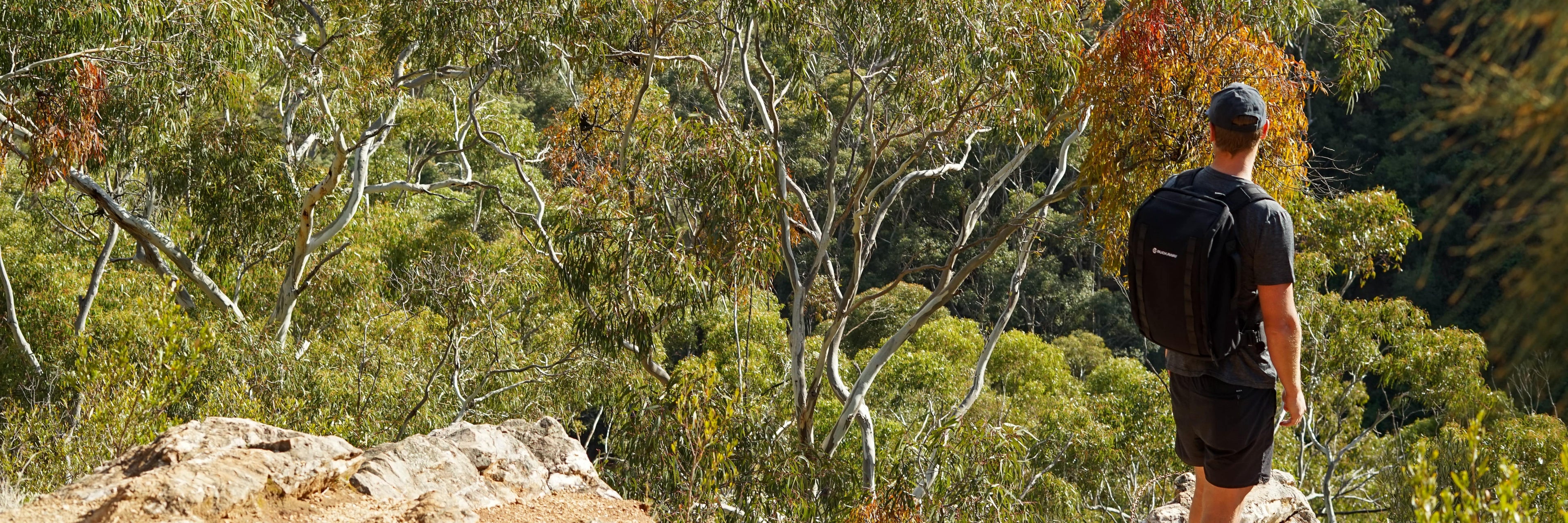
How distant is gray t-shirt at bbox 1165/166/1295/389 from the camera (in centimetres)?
203

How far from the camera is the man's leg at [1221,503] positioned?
222 cm

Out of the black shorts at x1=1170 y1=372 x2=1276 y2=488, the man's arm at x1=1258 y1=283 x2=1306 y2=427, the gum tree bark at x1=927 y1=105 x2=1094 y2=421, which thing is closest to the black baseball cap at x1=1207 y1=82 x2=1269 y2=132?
the man's arm at x1=1258 y1=283 x2=1306 y2=427

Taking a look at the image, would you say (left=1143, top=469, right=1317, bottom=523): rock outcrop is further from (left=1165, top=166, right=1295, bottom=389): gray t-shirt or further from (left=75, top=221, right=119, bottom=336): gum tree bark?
(left=75, top=221, right=119, bottom=336): gum tree bark

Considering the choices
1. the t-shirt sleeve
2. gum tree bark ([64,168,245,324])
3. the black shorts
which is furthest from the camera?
gum tree bark ([64,168,245,324])

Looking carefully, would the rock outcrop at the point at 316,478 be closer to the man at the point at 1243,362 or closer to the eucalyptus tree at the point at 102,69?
the man at the point at 1243,362

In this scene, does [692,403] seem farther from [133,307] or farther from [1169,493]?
[133,307]

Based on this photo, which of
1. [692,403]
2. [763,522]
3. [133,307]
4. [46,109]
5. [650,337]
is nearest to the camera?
[692,403]

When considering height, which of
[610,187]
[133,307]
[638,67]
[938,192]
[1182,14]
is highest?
[1182,14]

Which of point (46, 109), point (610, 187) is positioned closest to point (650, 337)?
point (610, 187)

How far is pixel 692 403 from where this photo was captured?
139 inches

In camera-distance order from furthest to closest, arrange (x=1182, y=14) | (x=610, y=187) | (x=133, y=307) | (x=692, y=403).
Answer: (x=133, y=307)
(x=610, y=187)
(x=1182, y=14)
(x=692, y=403)

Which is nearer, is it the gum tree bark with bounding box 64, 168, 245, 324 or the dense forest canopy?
the dense forest canopy

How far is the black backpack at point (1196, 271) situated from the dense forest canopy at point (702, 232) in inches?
16.0

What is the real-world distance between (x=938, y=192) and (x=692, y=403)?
684 inches
